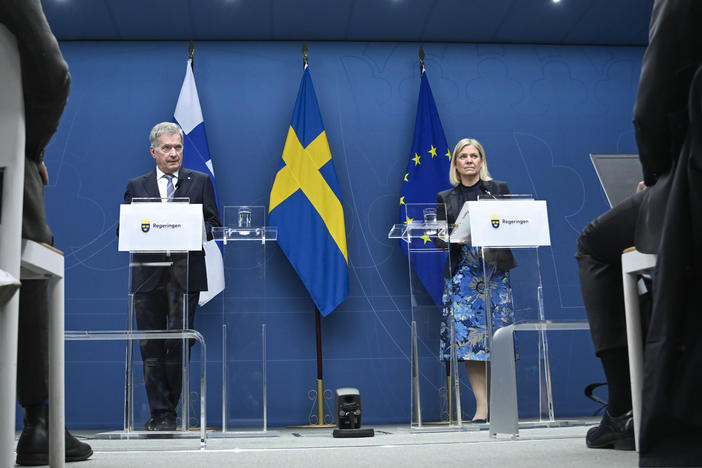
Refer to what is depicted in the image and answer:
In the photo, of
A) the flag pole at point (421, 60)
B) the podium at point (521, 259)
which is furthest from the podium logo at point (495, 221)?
the flag pole at point (421, 60)

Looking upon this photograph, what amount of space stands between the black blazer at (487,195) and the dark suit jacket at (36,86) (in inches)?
89.7

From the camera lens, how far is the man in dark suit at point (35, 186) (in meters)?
1.46

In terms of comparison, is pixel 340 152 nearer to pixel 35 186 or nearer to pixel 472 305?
pixel 472 305

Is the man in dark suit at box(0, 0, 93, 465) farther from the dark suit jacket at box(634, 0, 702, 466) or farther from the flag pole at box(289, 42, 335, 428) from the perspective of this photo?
the flag pole at box(289, 42, 335, 428)

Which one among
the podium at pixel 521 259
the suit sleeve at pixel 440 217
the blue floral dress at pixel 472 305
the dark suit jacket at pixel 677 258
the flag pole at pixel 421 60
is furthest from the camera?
the flag pole at pixel 421 60

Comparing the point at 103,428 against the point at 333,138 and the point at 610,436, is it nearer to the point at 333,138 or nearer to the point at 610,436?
the point at 333,138

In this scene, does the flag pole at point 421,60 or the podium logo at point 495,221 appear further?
the flag pole at point 421,60

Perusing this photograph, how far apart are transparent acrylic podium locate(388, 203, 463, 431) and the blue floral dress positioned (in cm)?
3

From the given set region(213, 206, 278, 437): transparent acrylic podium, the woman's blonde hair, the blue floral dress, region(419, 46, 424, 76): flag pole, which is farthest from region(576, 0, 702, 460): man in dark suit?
region(419, 46, 424, 76): flag pole

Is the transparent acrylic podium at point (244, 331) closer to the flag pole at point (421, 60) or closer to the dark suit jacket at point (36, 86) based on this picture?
the dark suit jacket at point (36, 86)

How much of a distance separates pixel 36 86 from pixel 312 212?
3757mm

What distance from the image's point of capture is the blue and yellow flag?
5.20 metres

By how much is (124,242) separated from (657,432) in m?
2.59

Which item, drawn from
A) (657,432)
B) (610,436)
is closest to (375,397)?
(610,436)
